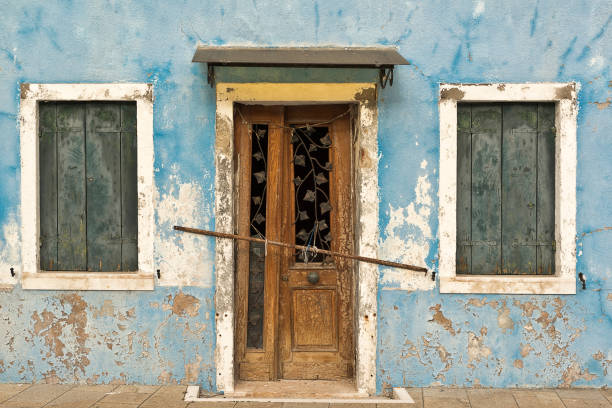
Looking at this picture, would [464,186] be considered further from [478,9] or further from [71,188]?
[71,188]

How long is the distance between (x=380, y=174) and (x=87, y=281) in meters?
2.65

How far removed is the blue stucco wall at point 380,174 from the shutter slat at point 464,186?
0.86 ft

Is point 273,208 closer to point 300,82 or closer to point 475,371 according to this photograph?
point 300,82

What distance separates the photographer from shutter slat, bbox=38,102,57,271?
15.6ft

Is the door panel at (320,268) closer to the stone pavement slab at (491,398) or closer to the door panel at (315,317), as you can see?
the door panel at (315,317)

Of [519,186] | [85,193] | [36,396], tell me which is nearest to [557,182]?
[519,186]

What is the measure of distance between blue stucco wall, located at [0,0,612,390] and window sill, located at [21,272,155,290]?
84 millimetres

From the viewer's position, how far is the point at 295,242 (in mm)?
4949

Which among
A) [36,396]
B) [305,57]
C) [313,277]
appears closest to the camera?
[305,57]

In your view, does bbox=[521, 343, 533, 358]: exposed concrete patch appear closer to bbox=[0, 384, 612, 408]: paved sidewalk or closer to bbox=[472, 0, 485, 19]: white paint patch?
bbox=[0, 384, 612, 408]: paved sidewalk

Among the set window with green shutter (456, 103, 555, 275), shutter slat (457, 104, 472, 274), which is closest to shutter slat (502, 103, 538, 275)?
window with green shutter (456, 103, 555, 275)

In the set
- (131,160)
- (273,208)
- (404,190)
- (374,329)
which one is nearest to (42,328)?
(131,160)

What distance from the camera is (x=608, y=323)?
461 cm

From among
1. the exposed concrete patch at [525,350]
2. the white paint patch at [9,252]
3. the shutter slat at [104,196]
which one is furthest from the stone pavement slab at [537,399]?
the white paint patch at [9,252]
